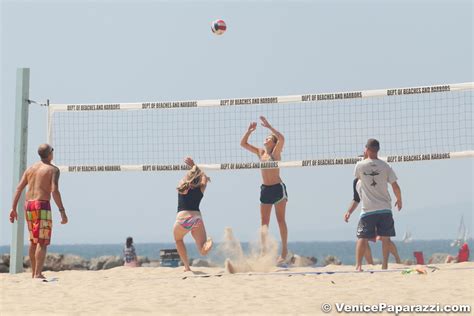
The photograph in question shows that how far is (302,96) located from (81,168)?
9.57 ft

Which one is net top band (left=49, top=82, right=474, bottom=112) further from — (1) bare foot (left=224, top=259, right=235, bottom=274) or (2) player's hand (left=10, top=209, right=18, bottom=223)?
(1) bare foot (left=224, top=259, right=235, bottom=274)

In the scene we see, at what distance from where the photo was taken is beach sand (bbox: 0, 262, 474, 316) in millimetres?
6617

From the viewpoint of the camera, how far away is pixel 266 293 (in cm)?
736

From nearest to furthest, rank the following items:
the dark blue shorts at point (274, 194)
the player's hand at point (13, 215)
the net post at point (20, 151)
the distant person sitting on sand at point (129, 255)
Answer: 1. the player's hand at point (13, 215)
2. the dark blue shorts at point (274, 194)
3. the net post at point (20, 151)
4. the distant person sitting on sand at point (129, 255)

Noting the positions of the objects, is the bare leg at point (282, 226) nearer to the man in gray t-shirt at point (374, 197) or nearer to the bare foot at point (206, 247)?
the bare foot at point (206, 247)

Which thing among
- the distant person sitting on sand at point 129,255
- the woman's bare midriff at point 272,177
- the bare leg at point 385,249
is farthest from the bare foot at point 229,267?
the distant person sitting on sand at point 129,255

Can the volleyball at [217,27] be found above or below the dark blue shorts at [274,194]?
above

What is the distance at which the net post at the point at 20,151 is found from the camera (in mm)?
10961

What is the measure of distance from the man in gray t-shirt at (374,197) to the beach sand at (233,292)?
1.30ft

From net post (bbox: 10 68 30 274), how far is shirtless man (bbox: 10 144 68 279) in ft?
4.71

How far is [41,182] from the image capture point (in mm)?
9352

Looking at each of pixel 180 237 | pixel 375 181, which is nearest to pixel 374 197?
pixel 375 181

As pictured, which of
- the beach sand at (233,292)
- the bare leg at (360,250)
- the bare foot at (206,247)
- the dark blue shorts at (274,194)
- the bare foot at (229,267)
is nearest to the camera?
the beach sand at (233,292)

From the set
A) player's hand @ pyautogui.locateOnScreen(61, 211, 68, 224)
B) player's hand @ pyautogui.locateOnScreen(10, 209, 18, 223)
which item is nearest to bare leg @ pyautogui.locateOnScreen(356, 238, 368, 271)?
player's hand @ pyautogui.locateOnScreen(61, 211, 68, 224)
